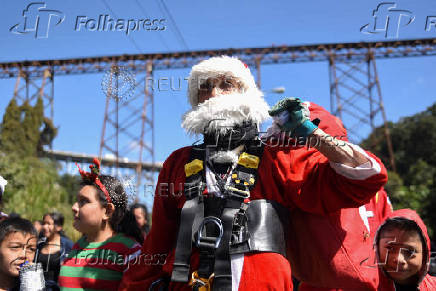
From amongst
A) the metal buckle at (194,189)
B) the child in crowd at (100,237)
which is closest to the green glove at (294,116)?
the metal buckle at (194,189)

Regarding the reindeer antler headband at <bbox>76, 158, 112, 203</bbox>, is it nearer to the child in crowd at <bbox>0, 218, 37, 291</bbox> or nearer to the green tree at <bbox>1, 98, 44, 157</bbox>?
the child in crowd at <bbox>0, 218, 37, 291</bbox>

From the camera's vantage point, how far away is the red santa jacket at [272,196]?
1552mm

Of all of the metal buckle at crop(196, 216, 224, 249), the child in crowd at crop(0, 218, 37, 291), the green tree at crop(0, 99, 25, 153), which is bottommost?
the child in crowd at crop(0, 218, 37, 291)

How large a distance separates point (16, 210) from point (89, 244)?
21.6ft

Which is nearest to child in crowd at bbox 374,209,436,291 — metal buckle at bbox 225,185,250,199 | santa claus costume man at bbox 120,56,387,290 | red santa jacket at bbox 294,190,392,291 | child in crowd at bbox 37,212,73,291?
red santa jacket at bbox 294,190,392,291

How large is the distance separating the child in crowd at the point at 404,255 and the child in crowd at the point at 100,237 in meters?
1.38

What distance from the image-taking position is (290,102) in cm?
153

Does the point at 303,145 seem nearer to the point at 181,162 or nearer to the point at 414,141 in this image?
the point at 181,162

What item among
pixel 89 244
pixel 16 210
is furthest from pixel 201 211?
pixel 16 210

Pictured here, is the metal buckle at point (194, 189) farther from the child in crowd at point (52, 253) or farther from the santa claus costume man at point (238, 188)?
the child in crowd at point (52, 253)

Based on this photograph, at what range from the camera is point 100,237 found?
2619 mm

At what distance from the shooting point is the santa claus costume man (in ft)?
5.07

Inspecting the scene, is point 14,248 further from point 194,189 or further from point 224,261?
point 224,261

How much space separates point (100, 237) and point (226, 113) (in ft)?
4.58
